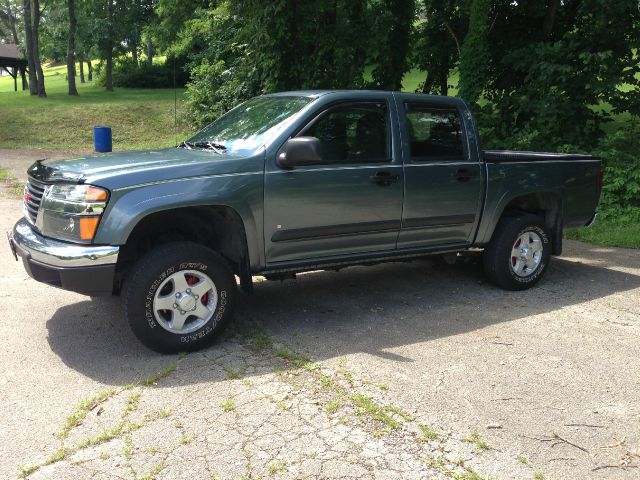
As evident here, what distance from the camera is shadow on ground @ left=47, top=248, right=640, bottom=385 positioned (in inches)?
184

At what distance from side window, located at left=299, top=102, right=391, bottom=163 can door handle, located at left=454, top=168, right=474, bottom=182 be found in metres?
0.73

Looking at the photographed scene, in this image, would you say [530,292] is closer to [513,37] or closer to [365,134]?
[365,134]

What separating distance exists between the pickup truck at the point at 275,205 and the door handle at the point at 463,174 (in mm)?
13

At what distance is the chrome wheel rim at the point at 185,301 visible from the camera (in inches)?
176

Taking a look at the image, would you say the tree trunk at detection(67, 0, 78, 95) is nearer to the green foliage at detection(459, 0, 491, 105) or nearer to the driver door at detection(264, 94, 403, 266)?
the green foliage at detection(459, 0, 491, 105)

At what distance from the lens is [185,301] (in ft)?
14.8

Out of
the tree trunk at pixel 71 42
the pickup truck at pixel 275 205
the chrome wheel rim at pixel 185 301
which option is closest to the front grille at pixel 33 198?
the pickup truck at pixel 275 205

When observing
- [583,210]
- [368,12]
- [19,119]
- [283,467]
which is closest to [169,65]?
[19,119]

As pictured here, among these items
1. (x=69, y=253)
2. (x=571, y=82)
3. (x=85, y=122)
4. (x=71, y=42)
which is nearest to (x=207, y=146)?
(x=69, y=253)

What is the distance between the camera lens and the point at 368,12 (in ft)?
42.7

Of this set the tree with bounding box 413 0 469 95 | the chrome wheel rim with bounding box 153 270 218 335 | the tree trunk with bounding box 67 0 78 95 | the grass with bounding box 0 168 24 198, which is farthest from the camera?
the tree trunk with bounding box 67 0 78 95

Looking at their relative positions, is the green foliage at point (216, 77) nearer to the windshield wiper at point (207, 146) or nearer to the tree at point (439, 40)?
the tree at point (439, 40)

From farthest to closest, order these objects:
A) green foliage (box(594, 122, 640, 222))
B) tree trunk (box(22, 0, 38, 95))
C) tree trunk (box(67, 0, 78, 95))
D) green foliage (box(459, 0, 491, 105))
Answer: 1. tree trunk (box(67, 0, 78, 95))
2. tree trunk (box(22, 0, 38, 95))
3. green foliage (box(459, 0, 491, 105))
4. green foliage (box(594, 122, 640, 222))

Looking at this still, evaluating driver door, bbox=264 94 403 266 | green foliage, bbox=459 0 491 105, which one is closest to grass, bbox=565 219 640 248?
green foliage, bbox=459 0 491 105
